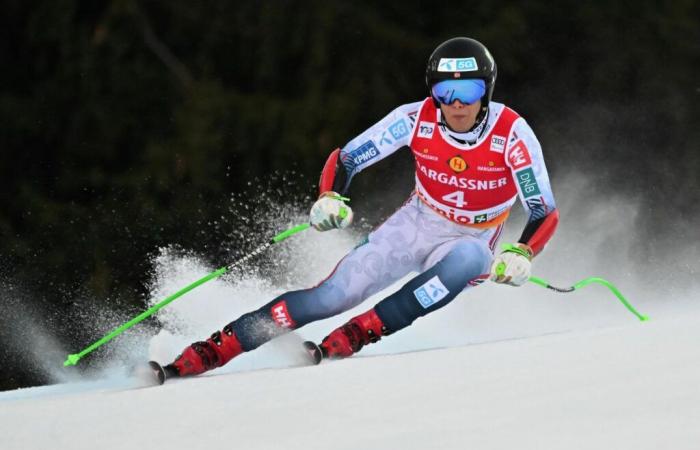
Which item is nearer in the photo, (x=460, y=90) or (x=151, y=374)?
(x=151, y=374)

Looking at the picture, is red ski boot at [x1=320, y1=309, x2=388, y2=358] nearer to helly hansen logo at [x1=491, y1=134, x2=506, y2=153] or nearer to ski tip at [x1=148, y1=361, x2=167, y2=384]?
ski tip at [x1=148, y1=361, x2=167, y2=384]

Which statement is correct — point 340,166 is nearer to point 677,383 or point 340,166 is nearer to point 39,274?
point 677,383

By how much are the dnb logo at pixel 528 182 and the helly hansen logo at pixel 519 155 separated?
24 mm

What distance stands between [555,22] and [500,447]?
28.6ft

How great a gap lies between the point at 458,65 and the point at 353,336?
1066 mm

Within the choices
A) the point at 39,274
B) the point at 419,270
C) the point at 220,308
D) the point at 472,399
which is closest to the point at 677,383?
the point at 472,399

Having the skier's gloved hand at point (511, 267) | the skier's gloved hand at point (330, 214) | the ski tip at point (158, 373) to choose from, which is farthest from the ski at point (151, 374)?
the skier's gloved hand at point (511, 267)

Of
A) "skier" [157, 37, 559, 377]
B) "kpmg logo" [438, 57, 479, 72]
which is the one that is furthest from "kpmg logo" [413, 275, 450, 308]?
"kpmg logo" [438, 57, 479, 72]

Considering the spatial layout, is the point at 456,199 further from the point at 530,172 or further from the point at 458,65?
the point at 458,65

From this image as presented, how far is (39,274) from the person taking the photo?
9.91 m

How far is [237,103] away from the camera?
10688 millimetres

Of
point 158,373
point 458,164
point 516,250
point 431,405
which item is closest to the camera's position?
point 431,405

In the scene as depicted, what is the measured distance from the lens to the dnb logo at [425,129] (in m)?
5.25

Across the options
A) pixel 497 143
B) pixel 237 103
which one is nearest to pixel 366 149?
pixel 497 143
